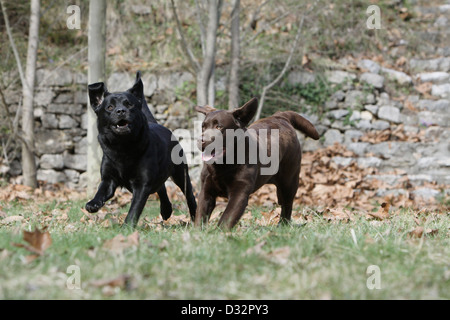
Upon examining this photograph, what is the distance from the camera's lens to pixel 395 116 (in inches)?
392

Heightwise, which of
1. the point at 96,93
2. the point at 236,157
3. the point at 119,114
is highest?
the point at 96,93

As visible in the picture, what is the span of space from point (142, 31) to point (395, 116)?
5.16 m

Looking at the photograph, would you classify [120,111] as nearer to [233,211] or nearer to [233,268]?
[233,211]

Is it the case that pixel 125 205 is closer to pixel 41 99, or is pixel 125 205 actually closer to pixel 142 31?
pixel 41 99

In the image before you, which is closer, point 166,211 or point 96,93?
point 96,93

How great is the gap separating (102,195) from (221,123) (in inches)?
49.4

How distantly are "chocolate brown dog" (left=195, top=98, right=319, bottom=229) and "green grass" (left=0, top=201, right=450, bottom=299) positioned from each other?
30.0 inches

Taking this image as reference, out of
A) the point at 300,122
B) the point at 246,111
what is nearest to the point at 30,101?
the point at 300,122

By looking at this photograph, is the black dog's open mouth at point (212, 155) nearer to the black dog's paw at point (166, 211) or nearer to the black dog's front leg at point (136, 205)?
Result: the black dog's front leg at point (136, 205)

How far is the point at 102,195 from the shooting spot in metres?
4.48

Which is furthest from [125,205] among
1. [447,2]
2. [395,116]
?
[447,2]

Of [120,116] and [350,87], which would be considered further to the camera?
[350,87]

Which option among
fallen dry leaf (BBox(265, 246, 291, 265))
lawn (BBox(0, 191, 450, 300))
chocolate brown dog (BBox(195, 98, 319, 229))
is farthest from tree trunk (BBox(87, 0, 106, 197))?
fallen dry leaf (BBox(265, 246, 291, 265))

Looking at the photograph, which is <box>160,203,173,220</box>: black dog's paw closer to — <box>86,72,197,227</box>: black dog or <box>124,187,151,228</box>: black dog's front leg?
<box>86,72,197,227</box>: black dog
